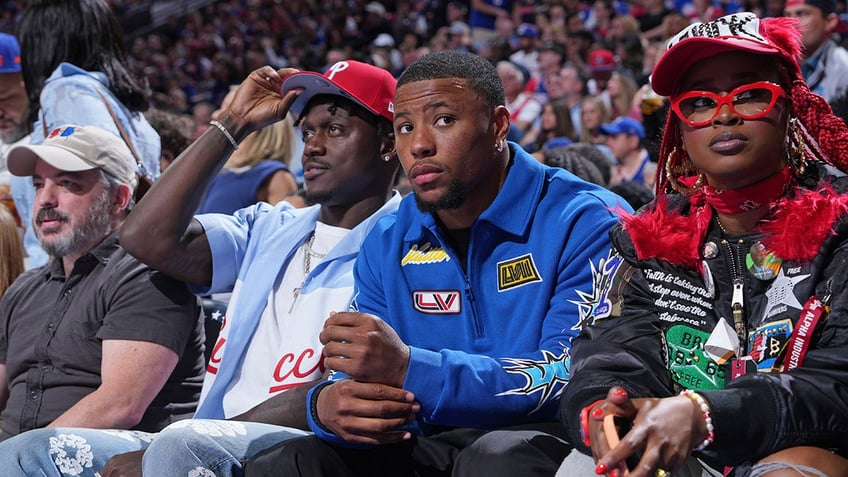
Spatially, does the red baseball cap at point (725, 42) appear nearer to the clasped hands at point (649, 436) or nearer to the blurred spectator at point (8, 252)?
the clasped hands at point (649, 436)

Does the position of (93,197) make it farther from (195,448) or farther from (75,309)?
(195,448)

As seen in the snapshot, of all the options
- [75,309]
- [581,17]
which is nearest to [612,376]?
[75,309]

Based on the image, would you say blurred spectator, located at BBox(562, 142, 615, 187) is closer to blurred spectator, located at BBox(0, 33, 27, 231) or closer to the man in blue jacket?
the man in blue jacket

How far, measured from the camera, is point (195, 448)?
246cm

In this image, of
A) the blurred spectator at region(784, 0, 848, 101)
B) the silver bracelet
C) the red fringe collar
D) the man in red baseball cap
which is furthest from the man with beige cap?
the blurred spectator at region(784, 0, 848, 101)

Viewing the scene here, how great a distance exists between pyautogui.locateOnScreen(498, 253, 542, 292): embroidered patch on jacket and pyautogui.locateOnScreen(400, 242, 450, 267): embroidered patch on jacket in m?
0.17

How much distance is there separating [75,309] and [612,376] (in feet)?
7.04

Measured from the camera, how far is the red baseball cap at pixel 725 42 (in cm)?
224

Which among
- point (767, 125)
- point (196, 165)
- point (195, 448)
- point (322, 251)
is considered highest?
point (767, 125)

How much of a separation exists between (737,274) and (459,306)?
0.76m

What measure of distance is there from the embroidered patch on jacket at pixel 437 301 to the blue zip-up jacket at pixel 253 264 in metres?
0.52

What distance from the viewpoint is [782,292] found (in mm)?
2137

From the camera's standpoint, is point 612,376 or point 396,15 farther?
point 396,15

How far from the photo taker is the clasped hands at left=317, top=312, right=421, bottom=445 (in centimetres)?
230
